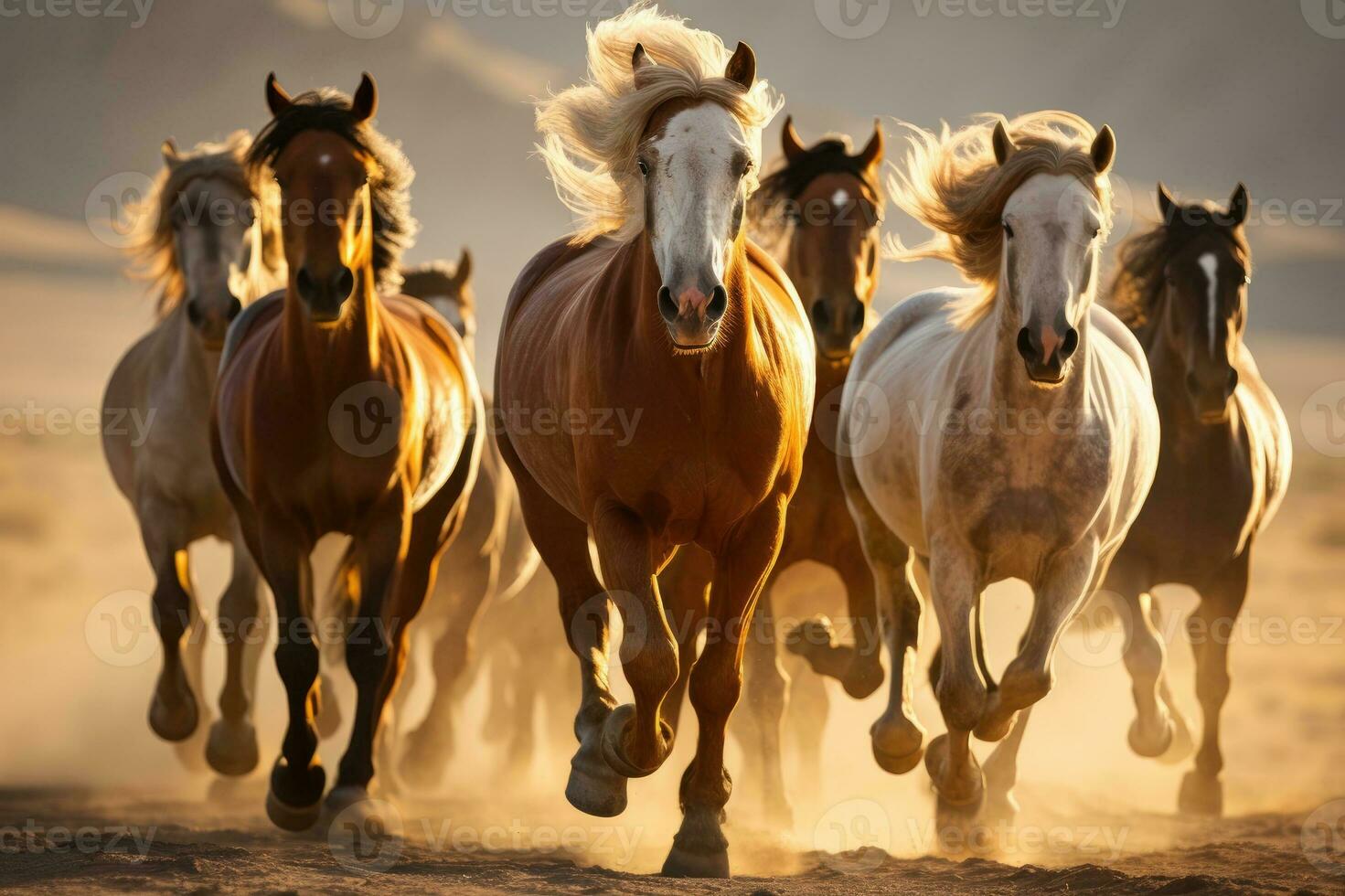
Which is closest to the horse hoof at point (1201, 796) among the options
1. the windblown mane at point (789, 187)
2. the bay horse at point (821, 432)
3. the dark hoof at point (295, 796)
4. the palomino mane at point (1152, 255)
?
the bay horse at point (821, 432)

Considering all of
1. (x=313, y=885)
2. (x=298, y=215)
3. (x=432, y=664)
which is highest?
(x=298, y=215)

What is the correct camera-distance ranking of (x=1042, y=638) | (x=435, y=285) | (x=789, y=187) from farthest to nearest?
1. (x=435, y=285)
2. (x=789, y=187)
3. (x=1042, y=638)

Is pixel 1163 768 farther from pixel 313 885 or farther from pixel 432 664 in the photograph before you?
pixel 313 885

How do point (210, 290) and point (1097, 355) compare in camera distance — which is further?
point (210, 290)

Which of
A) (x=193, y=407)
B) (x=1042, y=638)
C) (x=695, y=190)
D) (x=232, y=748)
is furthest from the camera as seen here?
(x=193, y=407)

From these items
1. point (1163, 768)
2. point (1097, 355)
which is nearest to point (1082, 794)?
point (1163, 768)

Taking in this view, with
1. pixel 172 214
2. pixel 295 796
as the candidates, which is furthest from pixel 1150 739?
pixel 172 214

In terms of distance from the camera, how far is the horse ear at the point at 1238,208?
8.56 meters

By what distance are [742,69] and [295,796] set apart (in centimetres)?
330

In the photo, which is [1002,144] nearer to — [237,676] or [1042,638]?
[1042,638]

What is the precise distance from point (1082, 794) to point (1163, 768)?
151 centimetres

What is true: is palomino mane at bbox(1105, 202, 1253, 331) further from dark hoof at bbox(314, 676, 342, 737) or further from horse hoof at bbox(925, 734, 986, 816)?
dark hoof at bbox(314, 676, 342, 737)

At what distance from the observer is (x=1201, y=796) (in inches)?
342

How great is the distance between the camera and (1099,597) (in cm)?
888
